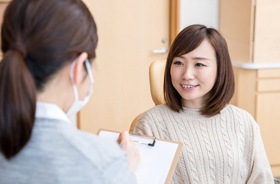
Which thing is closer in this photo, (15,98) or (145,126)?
(15,98)

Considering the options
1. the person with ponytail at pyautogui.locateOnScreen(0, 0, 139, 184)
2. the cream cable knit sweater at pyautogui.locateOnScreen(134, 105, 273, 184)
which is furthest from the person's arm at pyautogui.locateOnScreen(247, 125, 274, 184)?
the person with ponytail at pyautogui.locateOnScreen(0, 0, 139, 184)

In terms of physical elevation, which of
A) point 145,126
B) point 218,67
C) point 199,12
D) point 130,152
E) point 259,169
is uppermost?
point 199,12

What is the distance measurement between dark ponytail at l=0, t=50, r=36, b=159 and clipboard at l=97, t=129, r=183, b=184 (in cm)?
43

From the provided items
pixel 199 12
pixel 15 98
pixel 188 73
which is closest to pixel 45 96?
pixel 15 98

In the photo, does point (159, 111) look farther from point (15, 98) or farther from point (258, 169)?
point (15, 98)

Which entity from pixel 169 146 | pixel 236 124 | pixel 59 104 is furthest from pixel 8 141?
pixel 236 124

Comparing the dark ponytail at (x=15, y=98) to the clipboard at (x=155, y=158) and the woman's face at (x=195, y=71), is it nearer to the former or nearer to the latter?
the clipboard at (x=155, y=158)

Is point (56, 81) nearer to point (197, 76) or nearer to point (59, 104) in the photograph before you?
point (59, 104)

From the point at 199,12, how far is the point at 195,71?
1989 millimetres

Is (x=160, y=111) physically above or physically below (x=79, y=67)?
below

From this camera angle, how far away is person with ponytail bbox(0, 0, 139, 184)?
63cm

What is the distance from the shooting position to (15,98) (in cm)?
62

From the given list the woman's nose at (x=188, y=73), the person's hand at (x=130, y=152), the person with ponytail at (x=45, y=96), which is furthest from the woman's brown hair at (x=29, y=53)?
the woman's nose at (x=188, y=73)

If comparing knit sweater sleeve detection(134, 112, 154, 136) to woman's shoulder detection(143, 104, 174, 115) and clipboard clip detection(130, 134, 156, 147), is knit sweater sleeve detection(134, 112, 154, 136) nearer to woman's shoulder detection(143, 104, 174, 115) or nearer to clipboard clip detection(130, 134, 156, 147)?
woman's shoulder detection(143, 104, 174, 115)
